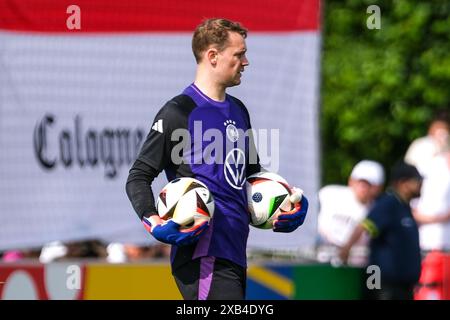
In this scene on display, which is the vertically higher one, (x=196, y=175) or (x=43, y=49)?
(x=43, y=49)

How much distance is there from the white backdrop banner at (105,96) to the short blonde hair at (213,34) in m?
4.18

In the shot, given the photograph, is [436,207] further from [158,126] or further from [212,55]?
[158,126]

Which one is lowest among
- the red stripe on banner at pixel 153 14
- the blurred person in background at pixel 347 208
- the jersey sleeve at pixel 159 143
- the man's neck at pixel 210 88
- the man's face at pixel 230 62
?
the blurred person in background at pixel 347 208

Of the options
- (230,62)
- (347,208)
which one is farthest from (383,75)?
(230,62)

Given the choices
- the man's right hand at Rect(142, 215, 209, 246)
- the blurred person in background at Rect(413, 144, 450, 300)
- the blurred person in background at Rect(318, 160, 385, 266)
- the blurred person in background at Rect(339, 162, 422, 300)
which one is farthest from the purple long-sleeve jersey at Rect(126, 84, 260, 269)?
the blurred person in background at Rect(318, 160, 385, 266)

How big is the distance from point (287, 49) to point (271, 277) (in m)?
2.12

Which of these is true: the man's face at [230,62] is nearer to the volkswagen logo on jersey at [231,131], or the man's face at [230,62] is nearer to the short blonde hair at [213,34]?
the short blonde hair at [213,34]

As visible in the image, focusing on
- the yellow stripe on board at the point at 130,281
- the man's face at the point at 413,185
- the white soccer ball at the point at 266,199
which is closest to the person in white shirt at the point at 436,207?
the man's face at the point at 413,185

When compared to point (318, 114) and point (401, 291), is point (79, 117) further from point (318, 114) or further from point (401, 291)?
point (401, 291)

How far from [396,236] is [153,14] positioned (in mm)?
2839

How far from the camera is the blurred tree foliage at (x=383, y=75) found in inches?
720

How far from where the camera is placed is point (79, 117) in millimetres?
11422

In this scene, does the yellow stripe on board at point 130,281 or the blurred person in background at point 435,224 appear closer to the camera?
the yellow stripe on board at point 130,281
